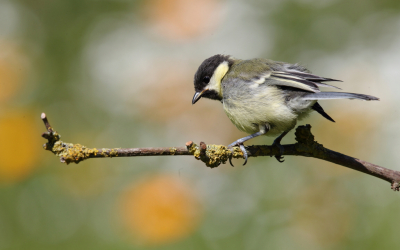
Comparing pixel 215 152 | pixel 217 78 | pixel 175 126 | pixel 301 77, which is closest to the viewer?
pixel 215 152

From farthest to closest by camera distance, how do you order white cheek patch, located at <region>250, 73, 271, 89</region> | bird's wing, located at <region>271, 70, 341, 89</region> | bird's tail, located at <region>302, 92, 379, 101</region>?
white cheek patch, located at <region>250, 73, 271, 89</region> < bird's wing, located at <region>271, 70, 341, 89</region> < bird's tail, located at <region>302, 92, 379, 101</region>

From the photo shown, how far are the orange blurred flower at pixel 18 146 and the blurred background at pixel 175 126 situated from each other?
1 cm

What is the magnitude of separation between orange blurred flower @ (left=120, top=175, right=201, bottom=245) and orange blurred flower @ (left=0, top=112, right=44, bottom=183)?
1.18m

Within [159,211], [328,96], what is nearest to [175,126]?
[159,211]

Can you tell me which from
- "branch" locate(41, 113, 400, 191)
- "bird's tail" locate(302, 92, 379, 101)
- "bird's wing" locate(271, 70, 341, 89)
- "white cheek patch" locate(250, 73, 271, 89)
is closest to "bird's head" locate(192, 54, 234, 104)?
"white cheek patch" locate(250, 73, 271, 89)

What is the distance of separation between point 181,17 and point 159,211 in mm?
2918

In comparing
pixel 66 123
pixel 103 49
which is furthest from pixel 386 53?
pixel 66 123

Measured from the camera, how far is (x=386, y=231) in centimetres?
364

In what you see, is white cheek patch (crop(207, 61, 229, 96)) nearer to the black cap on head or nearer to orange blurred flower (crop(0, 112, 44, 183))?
the black cap on head

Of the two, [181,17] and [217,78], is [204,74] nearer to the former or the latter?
[217,78]

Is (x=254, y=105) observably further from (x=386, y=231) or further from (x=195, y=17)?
(x=195, y=17)

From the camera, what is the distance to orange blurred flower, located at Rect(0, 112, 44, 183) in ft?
13.8

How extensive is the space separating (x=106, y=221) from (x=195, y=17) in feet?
10.2

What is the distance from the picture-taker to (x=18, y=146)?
14.7ft
